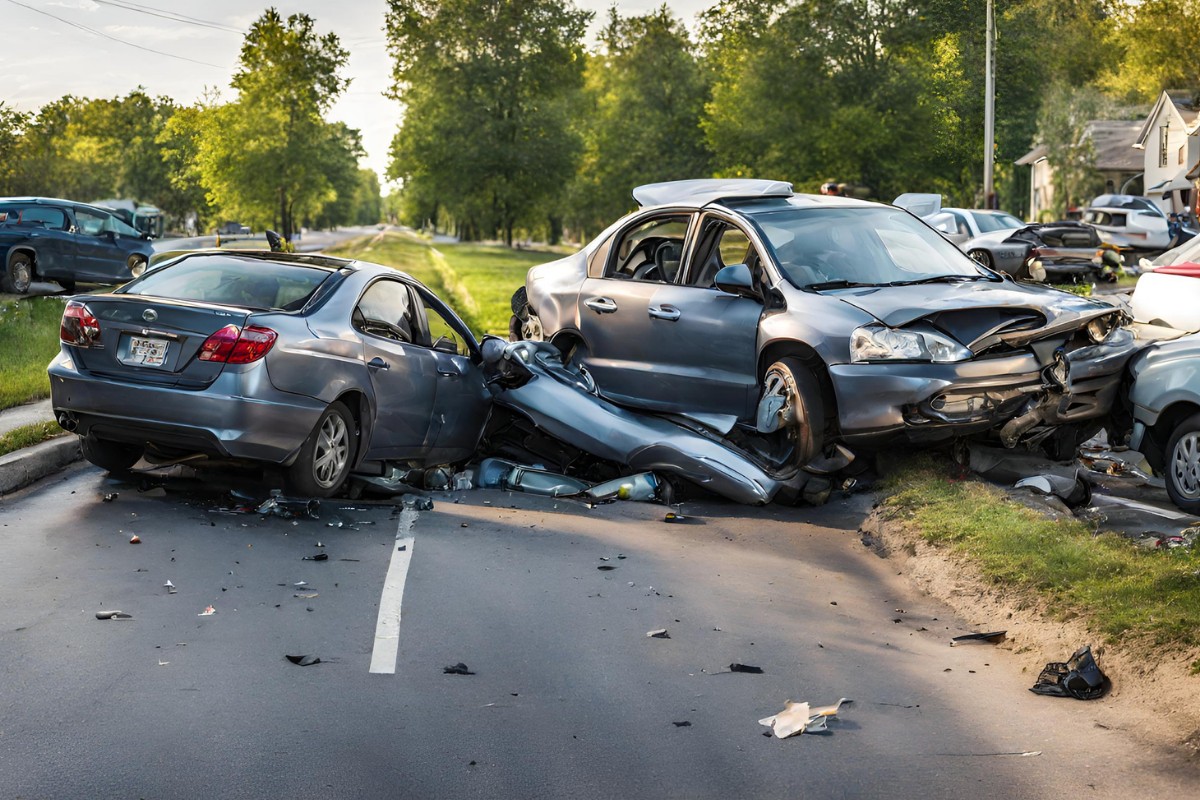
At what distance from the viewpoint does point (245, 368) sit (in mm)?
7277

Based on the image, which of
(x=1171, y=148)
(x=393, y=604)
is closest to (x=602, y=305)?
(x=393, y=604)

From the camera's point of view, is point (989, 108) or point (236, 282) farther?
point (989, 108)

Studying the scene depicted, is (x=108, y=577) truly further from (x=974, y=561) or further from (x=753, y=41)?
(x=753, y=41)

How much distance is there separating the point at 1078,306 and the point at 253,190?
158ft

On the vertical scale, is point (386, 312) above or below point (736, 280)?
below

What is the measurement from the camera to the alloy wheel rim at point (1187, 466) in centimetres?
755

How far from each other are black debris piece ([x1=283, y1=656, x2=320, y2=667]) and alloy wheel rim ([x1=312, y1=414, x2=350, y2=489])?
2.81m

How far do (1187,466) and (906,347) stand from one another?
197 cm

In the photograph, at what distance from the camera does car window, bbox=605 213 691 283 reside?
9844mm

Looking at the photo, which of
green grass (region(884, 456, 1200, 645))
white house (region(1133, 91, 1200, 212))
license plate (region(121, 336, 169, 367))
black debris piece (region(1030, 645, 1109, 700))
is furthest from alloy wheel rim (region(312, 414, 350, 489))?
white house (region(1133, 91, 1200, 212))

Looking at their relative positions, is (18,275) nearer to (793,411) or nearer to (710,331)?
(710,331)

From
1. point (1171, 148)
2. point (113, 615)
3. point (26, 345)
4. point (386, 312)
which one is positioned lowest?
point (113, 615)

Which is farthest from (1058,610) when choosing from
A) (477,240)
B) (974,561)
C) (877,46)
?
(477,240)

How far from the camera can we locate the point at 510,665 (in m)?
5.04
